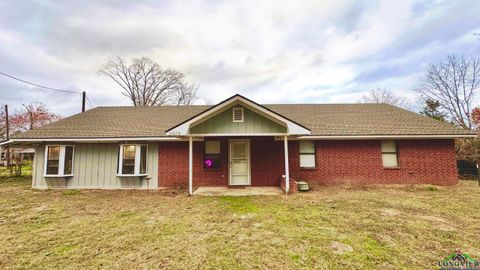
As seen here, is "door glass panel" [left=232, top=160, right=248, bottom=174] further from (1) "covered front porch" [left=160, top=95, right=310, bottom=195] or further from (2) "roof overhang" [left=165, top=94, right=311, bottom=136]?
(2) "roof overhang" [left=165, top=94, right=311, bottom=136]

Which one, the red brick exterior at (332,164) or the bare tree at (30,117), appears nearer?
the red brick exterior at (332,164)

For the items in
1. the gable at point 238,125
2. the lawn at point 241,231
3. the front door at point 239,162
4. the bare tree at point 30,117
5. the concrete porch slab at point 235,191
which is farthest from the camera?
the bare tree at point 30,117

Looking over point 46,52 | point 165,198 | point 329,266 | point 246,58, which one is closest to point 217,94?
point 246,58

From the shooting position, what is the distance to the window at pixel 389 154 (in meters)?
10.0

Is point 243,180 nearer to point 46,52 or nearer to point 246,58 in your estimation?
point 246,58

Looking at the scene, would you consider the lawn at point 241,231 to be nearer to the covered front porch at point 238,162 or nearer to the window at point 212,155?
the covered front porch at point 238,162

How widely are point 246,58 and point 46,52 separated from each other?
15.0 m

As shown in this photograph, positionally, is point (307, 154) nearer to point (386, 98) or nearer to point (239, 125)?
point (239, 125)

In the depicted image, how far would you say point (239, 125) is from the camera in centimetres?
809

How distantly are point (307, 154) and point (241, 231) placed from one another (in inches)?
256

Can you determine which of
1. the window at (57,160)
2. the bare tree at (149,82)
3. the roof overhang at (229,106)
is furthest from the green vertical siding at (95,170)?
the bare tree at (149,82)

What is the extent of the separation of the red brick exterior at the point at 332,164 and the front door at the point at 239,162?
0.24 meters

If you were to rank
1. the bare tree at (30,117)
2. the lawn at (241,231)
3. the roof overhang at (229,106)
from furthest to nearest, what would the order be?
1. the bare tree at (30,117)
2. the roof overhang at (229,106)
3. the lawn at (241,231)

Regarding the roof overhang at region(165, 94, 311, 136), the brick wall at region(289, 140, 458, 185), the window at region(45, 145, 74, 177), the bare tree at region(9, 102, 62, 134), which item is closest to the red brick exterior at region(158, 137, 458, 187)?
the brick wall at region(289, 140, 458, 185)
